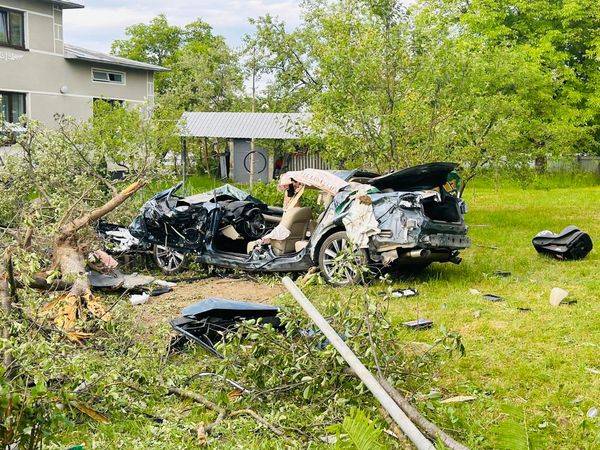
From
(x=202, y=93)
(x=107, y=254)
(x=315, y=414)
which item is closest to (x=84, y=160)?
(x=107, y=254)

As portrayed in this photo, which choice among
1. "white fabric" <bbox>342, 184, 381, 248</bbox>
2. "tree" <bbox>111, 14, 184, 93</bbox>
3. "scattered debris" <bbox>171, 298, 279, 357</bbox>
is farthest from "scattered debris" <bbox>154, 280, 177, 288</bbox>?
"tree" <bbox>111, 14, 184, 93</bbox>

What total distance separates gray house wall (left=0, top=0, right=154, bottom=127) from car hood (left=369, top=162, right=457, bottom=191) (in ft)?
59.5

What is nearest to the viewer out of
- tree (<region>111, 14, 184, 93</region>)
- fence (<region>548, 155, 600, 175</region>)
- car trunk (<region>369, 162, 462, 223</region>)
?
car trunk (<region>369, 162, 462, 223</region>)

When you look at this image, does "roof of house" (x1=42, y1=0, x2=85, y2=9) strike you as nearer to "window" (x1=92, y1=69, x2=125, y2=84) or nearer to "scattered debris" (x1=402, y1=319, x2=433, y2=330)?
"window" (x1=92, y1=69, x2=125, y2=84)

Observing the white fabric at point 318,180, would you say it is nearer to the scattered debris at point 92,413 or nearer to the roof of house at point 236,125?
the scattered debris at point 92,413

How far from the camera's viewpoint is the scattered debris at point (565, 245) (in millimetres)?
11609

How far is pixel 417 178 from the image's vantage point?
386 inches

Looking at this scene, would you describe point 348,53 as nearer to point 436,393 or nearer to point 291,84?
point 436,393

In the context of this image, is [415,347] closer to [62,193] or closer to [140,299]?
[140,299]

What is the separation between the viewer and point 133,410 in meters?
5.29

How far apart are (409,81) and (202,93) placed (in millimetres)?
25699

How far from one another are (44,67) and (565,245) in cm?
2311

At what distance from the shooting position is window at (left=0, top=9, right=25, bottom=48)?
2734cm

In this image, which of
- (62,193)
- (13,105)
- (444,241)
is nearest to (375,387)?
(444,241)
